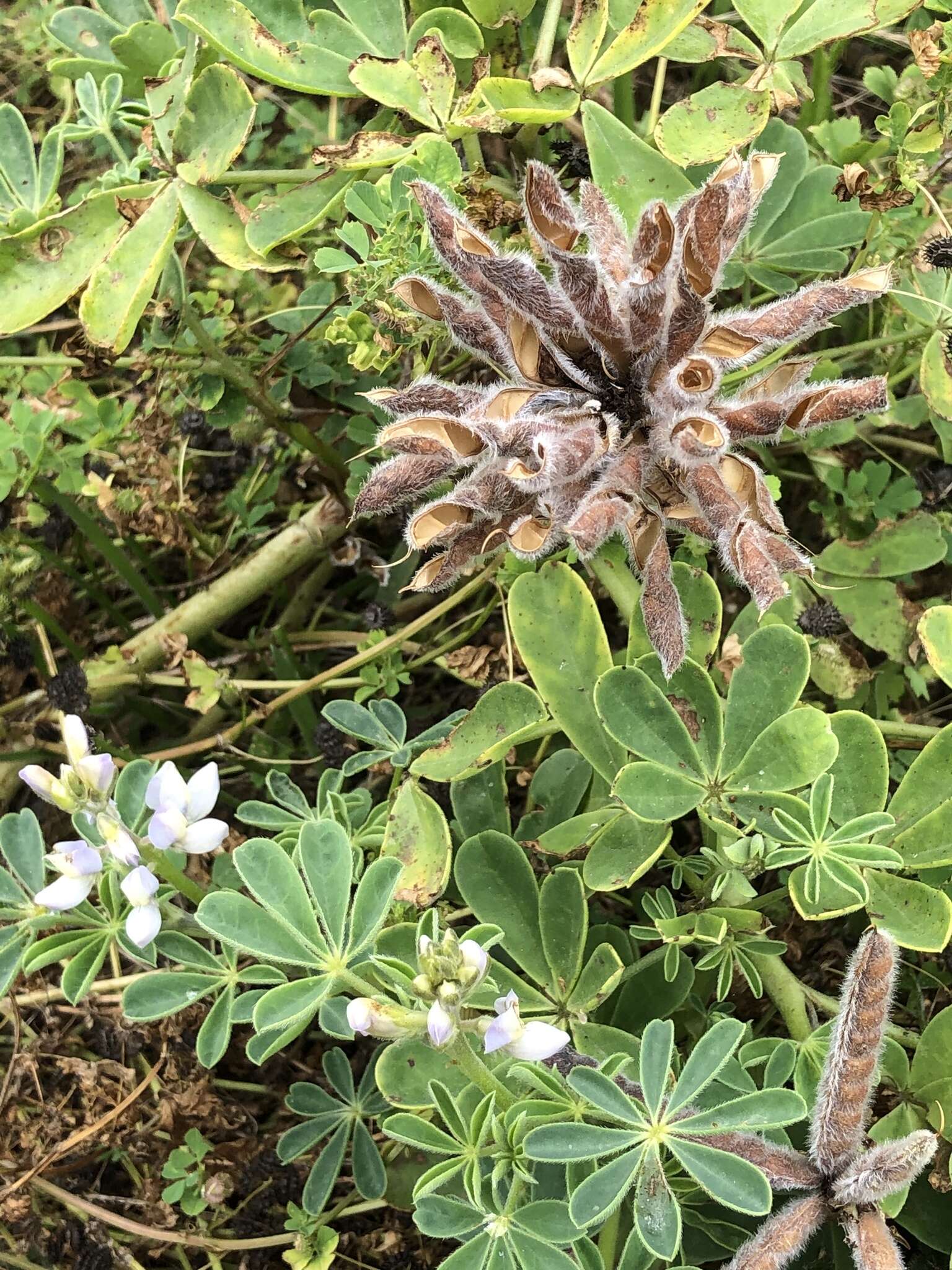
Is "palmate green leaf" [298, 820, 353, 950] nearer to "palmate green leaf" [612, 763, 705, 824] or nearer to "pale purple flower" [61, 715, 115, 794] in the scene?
"pale purple flower" [61, 715, 115, 794]

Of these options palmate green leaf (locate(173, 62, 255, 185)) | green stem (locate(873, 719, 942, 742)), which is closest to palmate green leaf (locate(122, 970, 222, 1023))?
green stem (locate(873, 719, 942, 742))

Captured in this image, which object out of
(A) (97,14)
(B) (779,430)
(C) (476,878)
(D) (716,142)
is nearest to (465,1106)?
(C) (476,878)

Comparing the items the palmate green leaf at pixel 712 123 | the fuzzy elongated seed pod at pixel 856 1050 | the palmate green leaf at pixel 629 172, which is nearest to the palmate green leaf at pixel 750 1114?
the fuzzy elongated seed pod at pixel 856 1050

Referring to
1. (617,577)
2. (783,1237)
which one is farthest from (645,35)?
(783,1237)

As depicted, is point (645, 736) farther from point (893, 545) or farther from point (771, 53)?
point (771, 53)

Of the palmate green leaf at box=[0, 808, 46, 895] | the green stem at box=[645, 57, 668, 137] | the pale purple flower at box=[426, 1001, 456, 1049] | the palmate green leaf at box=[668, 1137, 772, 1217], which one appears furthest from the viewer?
the green stem at box=[645, 57, 668, 137]

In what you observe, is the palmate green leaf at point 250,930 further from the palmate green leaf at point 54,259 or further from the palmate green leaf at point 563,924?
the palmate green leaf at point 54,259
